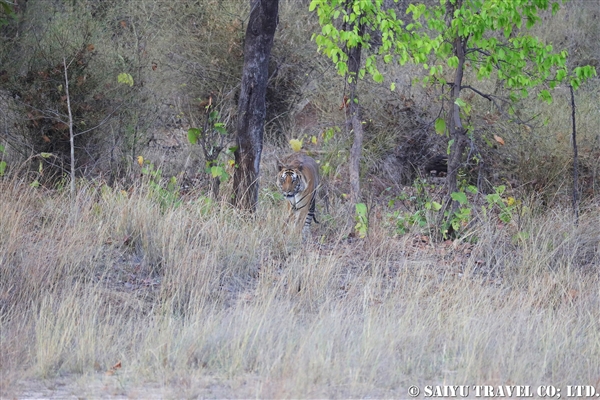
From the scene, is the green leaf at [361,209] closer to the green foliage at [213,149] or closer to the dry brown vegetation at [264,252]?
the dry brown vegetation at [264,252]

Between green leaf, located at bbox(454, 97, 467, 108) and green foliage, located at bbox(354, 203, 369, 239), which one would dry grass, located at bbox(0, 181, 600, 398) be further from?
green leaf, located at bbox(454, 97, 467, 108)

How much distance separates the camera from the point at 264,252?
25.3 feet

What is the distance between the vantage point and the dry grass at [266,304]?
4.84m

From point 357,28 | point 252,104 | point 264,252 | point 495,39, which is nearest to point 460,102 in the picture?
point 495,39

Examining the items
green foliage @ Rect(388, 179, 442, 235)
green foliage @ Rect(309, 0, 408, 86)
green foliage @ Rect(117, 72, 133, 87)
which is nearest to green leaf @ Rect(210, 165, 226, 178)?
green foliage @ Rect(309, 0, 408, 86)

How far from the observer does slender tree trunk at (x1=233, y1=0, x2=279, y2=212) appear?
8.77m

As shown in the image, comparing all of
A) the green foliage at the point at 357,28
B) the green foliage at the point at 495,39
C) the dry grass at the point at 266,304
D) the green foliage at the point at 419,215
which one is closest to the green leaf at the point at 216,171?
the dry grass at the point at 266,304

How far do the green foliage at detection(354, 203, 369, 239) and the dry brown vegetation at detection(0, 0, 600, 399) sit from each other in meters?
0.13

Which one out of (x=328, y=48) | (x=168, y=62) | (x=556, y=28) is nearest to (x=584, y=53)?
(x=556, y=28)

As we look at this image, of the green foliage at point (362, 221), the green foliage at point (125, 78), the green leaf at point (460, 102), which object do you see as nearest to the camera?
the green leaf at point (460, 102)

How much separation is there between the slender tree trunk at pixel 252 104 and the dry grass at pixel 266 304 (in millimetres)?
475

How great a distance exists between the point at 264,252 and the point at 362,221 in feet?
4.24

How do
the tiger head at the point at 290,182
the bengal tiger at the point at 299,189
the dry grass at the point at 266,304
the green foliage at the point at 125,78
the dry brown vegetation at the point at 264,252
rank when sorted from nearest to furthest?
1. the dry grass at the point at 266,304
2. the dry brown vegetation at the point at 264,252
3. the bengal tiger at the point at 299,189
4. the tiger head at the point at 290,182
5. the green foliage at the point at 125,78

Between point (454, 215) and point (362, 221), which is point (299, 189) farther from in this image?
point (454, 215)
